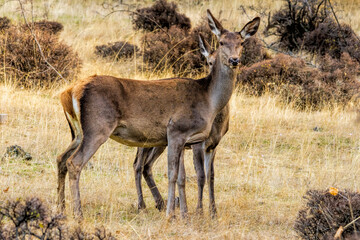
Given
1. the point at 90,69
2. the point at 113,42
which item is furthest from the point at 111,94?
the point at 113,42

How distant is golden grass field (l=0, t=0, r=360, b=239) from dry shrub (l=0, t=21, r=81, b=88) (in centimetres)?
44

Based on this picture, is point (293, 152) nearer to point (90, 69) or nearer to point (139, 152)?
point (139, 152)

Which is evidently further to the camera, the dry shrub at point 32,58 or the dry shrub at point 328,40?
the dry shrub at point 328,40

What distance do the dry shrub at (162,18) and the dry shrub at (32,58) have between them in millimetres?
4465

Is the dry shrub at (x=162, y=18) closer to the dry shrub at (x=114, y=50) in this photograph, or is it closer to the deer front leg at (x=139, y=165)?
the dry shrub at (x=114, y=50)

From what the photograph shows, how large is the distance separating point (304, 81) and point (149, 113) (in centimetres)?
722

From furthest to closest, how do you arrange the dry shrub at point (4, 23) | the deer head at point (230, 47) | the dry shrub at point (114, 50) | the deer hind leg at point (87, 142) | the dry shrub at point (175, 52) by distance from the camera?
the dry shrub at point (114, 50) → the dry shrub at point (4, 23) → the dry shrub at point (175, 52) → the deer head at point (230, 47) → the deer hind leg at point (87, 142)

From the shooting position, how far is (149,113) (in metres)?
5.79

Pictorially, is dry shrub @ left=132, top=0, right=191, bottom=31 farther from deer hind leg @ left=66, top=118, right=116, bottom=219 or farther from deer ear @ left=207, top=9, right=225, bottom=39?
deer hind leg @ left=66, top=118, right=116, bottom=219

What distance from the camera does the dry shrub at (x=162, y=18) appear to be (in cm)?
1681

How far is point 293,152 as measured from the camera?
29.7ft

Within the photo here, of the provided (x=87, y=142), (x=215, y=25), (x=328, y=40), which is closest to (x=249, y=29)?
(x=215, y=25)

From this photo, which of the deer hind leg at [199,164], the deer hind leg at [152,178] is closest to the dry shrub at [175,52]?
the deer hind leg at [152,178]

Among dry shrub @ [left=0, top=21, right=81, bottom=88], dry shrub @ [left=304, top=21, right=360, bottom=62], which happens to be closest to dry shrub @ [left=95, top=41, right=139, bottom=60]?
dry shrub @ [left=0, top=21, right=81, bottom=88]
